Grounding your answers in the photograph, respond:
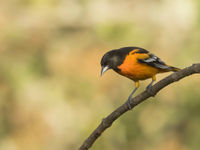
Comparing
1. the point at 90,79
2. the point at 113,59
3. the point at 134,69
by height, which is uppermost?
the point at 113,59

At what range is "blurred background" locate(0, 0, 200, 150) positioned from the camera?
926cm

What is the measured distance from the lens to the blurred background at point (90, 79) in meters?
9.26

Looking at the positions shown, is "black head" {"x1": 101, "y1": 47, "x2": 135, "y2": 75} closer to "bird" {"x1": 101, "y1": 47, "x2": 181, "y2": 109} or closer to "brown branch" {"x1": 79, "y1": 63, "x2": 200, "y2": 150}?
"bird" {"x1": 101, "y1": 47, "x2": 181, "y2": 109}

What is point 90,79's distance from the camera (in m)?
9.74

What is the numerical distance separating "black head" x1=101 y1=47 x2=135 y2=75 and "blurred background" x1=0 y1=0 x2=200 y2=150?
3.97 meters

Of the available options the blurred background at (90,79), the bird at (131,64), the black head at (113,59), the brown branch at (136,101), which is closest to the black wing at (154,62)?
the bird at (131,64)

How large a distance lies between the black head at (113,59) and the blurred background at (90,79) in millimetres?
3967

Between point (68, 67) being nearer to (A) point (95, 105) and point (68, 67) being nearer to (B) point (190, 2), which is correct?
(A) point (95, 105)

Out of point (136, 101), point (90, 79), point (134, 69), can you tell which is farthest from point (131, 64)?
point (90, 79)

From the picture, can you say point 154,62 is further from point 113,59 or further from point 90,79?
point 90,79

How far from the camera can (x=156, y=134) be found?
9492mm

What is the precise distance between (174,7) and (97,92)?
2.66m

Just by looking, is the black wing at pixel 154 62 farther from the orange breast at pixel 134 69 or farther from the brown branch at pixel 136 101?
the brown branch at pixel 136 101

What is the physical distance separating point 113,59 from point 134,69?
10.7 inches
